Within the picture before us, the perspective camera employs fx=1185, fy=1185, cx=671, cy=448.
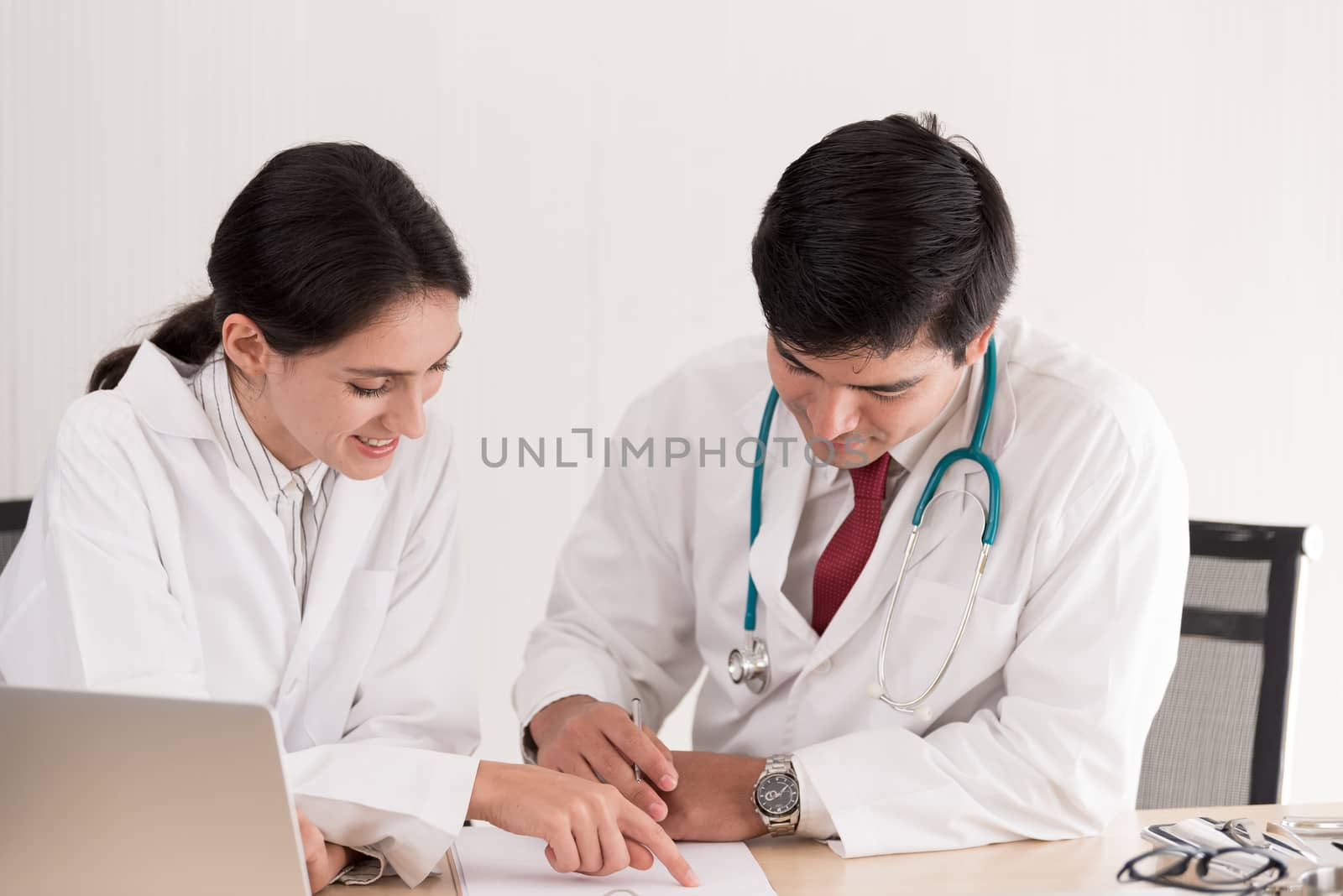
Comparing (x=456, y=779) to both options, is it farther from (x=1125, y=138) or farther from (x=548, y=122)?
(x=1125, y=138)

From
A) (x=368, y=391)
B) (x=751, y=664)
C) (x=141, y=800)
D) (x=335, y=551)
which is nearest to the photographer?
(x=141, y=800)

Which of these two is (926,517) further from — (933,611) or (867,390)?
(867,390)

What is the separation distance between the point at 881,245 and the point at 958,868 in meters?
0.64

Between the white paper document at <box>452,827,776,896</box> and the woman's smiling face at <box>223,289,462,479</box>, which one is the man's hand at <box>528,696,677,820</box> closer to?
the white paper document at <box>452,827,776,896</box>

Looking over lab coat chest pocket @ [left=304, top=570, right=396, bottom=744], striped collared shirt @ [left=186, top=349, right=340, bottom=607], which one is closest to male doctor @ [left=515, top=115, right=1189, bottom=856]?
lab coat chest pocket @ [left=304, top=570, right=396, bottom=744]

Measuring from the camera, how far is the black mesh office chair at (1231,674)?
5.39 feet

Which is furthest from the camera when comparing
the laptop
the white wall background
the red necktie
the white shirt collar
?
the white wall background

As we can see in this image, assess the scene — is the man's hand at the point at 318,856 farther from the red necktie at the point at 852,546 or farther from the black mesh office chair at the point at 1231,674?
the black mesh office chair at the point at 1231,674

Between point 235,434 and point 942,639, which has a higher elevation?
point 235,434

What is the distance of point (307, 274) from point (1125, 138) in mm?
2009

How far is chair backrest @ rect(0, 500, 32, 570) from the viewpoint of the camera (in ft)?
5.41

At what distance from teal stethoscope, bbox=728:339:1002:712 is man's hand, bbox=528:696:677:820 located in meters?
0.19

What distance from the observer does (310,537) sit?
56.2 inches

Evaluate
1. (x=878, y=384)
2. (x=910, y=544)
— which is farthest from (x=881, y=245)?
(x=910, y=544)
